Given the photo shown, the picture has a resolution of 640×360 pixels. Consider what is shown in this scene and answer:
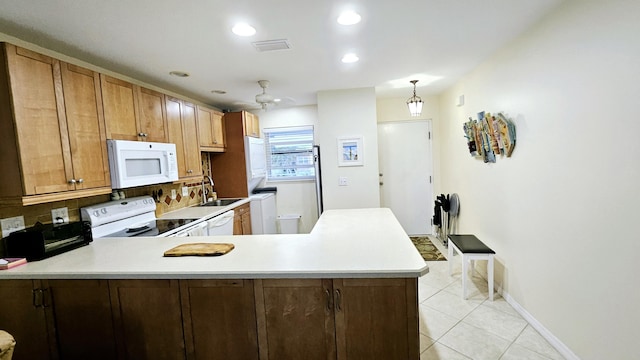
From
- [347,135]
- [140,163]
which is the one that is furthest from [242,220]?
[347,135]

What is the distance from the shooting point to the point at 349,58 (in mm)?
2574

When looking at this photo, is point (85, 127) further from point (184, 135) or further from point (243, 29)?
point (243, 29)

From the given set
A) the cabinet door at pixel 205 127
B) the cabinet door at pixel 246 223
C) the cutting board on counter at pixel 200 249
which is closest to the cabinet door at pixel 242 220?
the cabinet door at pixel 246 223

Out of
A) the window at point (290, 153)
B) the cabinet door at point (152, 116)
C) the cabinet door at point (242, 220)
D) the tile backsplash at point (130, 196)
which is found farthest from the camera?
the window at point (290, 153)

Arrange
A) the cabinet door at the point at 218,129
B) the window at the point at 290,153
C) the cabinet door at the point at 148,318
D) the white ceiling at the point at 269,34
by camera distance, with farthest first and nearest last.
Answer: the window at the point at 290,153 < the cabinet door at the point at 218,129 < the white ceiling at the point at 269,34 < the cabinet door at the point at 148,318

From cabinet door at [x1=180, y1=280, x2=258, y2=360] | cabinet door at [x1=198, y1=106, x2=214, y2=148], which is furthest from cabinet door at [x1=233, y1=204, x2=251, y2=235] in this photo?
cabinet door at [x1=180, y1=280, x2=258, y2=360]

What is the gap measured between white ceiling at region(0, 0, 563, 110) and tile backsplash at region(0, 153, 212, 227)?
1166mm

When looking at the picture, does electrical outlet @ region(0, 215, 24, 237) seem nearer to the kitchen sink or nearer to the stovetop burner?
the stovetop burner

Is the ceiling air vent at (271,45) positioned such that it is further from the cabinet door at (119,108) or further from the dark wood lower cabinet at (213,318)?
the dark wood lower cabinet at (213,318)

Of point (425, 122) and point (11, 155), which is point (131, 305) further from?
point (425, 122)

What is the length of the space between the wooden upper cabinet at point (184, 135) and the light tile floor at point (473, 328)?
2.90 meters

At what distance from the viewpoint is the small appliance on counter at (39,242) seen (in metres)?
1.72

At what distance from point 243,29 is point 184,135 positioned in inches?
69.0

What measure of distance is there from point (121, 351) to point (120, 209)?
4.53 feet
